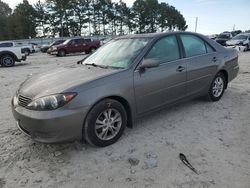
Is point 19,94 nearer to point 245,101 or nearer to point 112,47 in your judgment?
point 112,47

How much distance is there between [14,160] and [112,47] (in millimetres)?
2464

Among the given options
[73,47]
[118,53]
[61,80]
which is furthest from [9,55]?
[61,80]

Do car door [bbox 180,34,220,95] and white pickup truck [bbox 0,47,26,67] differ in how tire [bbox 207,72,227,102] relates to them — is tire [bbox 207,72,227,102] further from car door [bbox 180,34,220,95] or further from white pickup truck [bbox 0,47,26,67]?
white pickup truck [bbox 0,47,26,67]

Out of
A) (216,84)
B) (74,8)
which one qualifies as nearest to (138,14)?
(74,8)

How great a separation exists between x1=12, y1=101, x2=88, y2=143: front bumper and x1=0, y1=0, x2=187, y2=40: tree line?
173 ft

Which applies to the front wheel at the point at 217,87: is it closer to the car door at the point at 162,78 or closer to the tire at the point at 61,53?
the car door at the point at 162,78

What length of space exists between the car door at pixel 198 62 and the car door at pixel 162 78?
211 mm

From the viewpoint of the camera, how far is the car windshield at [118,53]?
4.01 metres

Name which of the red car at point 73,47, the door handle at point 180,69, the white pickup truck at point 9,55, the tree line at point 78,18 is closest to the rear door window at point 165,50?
the door handle at point 180,69

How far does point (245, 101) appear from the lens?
216 inches

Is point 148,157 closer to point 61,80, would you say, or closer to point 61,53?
point 61,80

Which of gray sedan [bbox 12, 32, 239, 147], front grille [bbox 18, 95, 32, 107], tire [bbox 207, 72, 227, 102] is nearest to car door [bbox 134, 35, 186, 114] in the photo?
gray sedan [bbox 12, 32, 239, 147]

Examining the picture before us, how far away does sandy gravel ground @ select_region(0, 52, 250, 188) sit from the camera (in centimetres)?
290

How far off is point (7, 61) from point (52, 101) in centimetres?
1322
